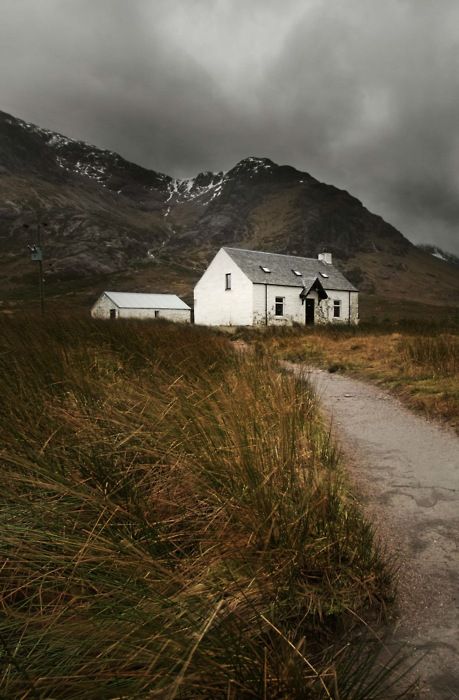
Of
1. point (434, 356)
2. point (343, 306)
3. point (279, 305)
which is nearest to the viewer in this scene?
point (434, 356)

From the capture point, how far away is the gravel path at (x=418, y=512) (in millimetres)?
1591

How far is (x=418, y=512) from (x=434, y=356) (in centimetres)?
649

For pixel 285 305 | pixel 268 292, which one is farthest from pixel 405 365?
pixel 285 305

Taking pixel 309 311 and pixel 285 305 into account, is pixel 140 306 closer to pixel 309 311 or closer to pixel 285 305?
pixel 285 305

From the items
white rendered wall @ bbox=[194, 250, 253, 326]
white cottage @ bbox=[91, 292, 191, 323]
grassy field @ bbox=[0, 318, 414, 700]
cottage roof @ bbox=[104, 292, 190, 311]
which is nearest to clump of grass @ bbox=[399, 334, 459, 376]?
grassy field @ bbox=[0, 318, 414, 700]

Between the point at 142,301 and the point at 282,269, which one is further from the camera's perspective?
the point at 142,301

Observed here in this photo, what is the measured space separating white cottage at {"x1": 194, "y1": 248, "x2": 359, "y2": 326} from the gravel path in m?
25.8

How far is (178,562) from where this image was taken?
172 centimetres

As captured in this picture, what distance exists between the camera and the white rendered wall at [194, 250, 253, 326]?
31.4 metres

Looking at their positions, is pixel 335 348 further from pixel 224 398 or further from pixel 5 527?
pixel 5 527

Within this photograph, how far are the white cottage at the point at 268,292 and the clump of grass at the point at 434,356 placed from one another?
21295 millimetres

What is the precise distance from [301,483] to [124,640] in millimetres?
1352

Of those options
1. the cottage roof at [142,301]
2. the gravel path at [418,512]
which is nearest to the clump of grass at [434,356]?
the gravel path at [418,512]

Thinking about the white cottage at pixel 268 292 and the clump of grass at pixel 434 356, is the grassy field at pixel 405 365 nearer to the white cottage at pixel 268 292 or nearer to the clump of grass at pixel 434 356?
the clump of grass at pixel 434 356
